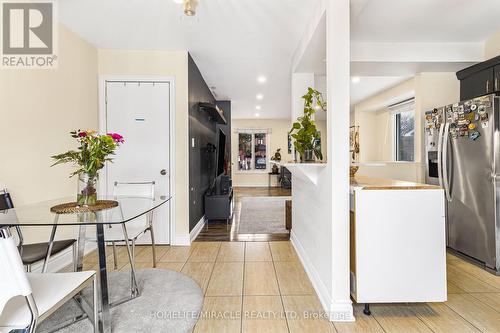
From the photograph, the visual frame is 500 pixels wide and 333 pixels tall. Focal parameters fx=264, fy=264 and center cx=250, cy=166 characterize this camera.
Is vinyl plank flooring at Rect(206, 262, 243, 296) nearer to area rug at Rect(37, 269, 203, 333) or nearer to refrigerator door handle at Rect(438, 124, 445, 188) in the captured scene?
area rug at Rect(37, 269, 203, 333)

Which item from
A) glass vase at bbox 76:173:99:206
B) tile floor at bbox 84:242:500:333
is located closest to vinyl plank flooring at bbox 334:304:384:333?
tile floor at bbox 84:242:500:333

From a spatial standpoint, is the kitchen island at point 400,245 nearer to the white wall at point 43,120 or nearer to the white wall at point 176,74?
the white wall at point 176,74

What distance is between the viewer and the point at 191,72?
362 cm

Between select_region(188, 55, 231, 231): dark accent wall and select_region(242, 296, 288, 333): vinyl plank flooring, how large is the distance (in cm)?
174

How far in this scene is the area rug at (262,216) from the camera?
4.11 metres

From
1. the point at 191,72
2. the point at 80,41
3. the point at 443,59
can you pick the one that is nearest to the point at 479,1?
the point at 443,59

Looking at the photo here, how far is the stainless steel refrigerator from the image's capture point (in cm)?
251

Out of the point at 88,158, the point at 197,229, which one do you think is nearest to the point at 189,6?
the point at 88,158

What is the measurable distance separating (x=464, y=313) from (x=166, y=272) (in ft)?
8.08

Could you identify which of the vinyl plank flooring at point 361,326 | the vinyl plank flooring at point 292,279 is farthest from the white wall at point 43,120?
the vinyl plank flooring at point 361,326

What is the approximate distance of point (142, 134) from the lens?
342 cm

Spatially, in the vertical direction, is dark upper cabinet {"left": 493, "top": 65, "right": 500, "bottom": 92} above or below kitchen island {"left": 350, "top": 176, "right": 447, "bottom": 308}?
above

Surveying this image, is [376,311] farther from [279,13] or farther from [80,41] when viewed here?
[80,41]

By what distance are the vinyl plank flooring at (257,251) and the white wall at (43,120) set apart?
2000 millimetres
